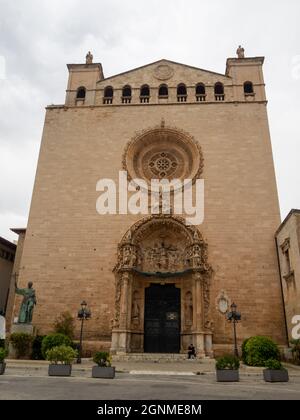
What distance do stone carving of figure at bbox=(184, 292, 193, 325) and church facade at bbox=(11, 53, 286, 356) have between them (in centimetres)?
5

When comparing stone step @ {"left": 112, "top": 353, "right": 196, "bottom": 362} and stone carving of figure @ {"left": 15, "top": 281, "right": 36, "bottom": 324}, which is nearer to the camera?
stone step @ {"left": 112, "top": 353, "right": 196, "bottom": 362}

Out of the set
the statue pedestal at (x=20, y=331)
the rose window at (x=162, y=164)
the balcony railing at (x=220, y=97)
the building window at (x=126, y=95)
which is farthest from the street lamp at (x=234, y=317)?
the building window at (x=126, y=95)

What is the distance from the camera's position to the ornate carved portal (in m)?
15.8

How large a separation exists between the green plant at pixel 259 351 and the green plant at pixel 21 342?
30.4 ft

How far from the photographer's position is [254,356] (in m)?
12.6

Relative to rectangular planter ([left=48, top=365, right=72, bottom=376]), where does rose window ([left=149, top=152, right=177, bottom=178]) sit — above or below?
above

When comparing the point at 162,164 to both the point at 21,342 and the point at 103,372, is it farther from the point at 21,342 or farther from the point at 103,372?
the point at 103,372

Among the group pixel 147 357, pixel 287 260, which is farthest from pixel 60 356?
pixel 287 260

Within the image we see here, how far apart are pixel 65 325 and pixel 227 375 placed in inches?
372

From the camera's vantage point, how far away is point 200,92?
22.1 metres

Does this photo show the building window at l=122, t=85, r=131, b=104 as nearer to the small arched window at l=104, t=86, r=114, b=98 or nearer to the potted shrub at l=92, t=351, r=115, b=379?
the small arched window at l=104, t=86, r=114, b=98

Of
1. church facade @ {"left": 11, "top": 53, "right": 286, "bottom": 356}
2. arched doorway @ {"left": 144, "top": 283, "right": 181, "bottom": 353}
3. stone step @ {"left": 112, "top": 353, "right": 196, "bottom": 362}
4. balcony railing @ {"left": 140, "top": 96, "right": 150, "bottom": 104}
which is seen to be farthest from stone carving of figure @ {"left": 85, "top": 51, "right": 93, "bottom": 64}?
stone step @ {"left": 112, "top": 353, "right": 196, "bottom": 362}

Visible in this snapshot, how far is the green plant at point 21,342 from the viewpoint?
14.5 m

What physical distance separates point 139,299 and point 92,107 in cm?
1247
